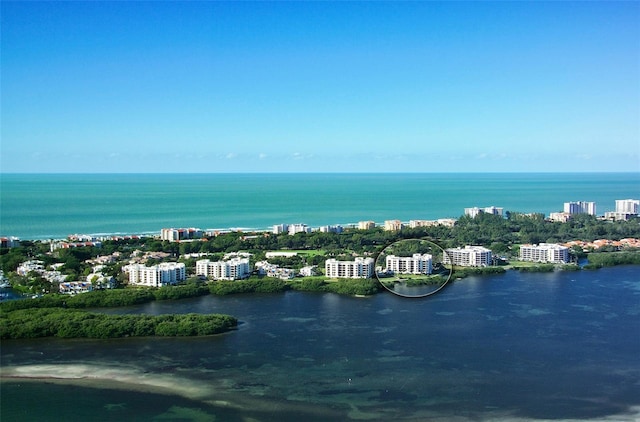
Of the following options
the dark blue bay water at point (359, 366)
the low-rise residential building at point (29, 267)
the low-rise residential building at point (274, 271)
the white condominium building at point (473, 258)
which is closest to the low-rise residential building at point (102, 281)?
the low-rise residential building at point (29, 267)

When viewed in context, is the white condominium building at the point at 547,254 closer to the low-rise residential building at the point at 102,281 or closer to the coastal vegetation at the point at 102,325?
the coastal vegetation at the point at 102,325

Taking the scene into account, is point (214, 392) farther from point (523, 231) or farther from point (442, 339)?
point (523, 231)

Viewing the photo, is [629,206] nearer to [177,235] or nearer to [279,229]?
[279,229]

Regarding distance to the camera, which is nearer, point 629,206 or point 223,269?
point 223,269

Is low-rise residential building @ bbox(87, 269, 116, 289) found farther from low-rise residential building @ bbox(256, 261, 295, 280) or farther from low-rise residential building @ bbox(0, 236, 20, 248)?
low-rise residential building @ bbox(0, 236, 20, 248)

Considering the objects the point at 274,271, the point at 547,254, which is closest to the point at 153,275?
the point at 274,271
